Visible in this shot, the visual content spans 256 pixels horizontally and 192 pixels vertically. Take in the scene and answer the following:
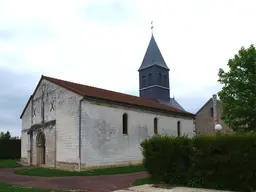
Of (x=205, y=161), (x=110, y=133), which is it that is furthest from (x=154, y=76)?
(x=205, y=161)

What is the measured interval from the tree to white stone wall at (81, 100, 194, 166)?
7.24 m

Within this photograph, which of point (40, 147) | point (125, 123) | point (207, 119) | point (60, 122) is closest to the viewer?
point (60, 122)

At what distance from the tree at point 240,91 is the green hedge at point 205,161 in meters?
9.52

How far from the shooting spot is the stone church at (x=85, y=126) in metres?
21.2

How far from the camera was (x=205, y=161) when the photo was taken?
38.5ft

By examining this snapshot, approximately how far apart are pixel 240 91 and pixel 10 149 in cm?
2695

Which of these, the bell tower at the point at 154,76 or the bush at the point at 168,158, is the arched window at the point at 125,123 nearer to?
the bush at the point at 168,158

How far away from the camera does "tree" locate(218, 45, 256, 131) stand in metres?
20.4

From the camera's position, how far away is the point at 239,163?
10891 mm

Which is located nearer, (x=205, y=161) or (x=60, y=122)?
(x=205, y=161)

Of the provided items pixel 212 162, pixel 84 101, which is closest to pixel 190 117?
pixel 84 101

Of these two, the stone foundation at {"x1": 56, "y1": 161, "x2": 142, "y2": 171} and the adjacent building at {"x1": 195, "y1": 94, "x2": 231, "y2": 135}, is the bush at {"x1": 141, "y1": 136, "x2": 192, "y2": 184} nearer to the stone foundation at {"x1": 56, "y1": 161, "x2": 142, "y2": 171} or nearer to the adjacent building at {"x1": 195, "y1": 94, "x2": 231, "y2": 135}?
the stone foundation at {"x1": 56, "y1": 161, "x2": 142, "y2": 171}

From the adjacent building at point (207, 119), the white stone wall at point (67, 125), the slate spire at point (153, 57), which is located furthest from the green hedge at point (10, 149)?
the adjacent building at point (207, 119)

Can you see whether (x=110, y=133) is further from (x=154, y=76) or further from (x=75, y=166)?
(x=154, y=76)
